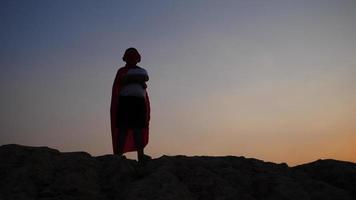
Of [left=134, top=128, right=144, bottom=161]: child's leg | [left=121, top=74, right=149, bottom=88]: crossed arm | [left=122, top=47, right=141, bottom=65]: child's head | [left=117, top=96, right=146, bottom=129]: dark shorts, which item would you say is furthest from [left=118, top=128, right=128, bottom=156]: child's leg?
[left=122, top=47, right=141, bottom=65]: child's head

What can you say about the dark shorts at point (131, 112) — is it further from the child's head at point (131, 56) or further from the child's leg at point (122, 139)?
the child's head at point (131, 56)

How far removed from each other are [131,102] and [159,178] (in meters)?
1.88

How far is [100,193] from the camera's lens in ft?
26.1

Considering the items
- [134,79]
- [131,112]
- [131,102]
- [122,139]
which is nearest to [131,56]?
[134,79]

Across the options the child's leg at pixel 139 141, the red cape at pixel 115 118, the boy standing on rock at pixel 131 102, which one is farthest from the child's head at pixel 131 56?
the child's leg at pixel 139 141

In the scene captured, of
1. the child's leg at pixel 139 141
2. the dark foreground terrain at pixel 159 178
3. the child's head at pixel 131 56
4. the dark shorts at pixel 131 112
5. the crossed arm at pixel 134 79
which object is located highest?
the child's head at pixel 131 56

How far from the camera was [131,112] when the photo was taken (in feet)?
31.3

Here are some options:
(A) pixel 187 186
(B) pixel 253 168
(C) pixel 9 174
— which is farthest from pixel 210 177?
(C) pixel 9 174

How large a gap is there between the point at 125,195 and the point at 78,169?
134cm

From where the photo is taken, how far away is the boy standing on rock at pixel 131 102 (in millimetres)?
9484

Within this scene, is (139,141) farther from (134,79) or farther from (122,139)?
(134,79)

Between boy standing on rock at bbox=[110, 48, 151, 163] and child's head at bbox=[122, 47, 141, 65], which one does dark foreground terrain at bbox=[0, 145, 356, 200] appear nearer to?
boy standing on rock at bbox=[110, 48, 151, 163]

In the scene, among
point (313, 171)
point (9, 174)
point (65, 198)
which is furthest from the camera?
point (313, 171)

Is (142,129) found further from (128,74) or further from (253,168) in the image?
(253,168)
